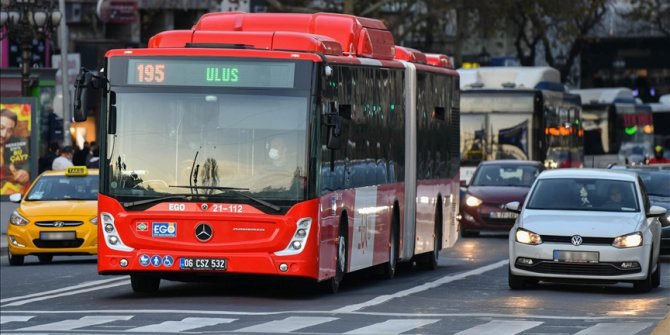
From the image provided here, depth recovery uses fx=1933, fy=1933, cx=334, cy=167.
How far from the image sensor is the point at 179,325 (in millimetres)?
16781

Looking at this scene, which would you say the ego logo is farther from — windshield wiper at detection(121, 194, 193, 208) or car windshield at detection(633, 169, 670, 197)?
car windshield at detection(633, 169, 670, 197)

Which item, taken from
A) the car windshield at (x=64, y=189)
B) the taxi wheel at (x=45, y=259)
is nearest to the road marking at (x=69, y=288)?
the car windshield at (x=64, y=189)

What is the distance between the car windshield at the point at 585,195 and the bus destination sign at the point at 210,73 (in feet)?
13.0

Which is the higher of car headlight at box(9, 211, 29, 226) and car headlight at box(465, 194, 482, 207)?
car headlight at box(9, 211, 29, 226)

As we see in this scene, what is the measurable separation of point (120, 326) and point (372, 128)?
20.4ft

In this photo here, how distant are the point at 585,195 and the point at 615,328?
564 cm

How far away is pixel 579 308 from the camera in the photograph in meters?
19.2

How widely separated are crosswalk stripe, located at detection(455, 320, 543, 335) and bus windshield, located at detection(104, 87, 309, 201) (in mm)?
3041

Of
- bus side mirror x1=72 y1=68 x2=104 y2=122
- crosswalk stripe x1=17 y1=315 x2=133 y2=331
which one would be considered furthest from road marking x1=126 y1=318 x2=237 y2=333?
bus side mirror x1=72 y1=68 x2=104 y2=122

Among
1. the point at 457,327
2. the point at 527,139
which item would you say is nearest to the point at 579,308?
the point at 457,327

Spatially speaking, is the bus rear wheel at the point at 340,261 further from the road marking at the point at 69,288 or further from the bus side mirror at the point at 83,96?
the road marking at the point at 69,288

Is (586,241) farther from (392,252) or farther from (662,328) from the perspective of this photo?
(662,328)

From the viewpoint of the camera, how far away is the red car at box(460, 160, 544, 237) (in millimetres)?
35875

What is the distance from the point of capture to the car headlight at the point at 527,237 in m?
21.2
